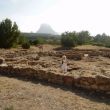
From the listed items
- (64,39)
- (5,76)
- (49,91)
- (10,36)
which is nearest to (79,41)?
(64,39)

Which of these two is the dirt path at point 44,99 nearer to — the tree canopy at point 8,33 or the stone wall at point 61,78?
the stone wall at point 61,78

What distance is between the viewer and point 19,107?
9.02 m

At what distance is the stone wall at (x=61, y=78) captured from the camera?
11.0 m

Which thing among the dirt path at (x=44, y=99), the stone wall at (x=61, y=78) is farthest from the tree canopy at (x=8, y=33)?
the dirt path at (x=44, y=99)

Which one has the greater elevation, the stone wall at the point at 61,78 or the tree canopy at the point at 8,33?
the tree canopy at the point at 8,33

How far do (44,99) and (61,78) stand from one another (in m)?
2.80

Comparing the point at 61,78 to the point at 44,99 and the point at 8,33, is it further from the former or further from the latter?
the point at 8,33

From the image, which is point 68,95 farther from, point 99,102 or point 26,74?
point 26,74

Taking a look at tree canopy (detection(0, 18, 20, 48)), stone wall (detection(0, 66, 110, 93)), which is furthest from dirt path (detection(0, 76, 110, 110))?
tree canopy (detection(0, 18, 20, 48))

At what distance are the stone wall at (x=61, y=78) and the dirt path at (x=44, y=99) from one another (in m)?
0.54

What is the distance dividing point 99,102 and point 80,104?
0.85 m

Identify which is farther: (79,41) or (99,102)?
(79,41)

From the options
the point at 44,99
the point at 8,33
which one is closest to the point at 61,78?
the point at 44,99

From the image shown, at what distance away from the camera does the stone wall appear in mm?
10977
